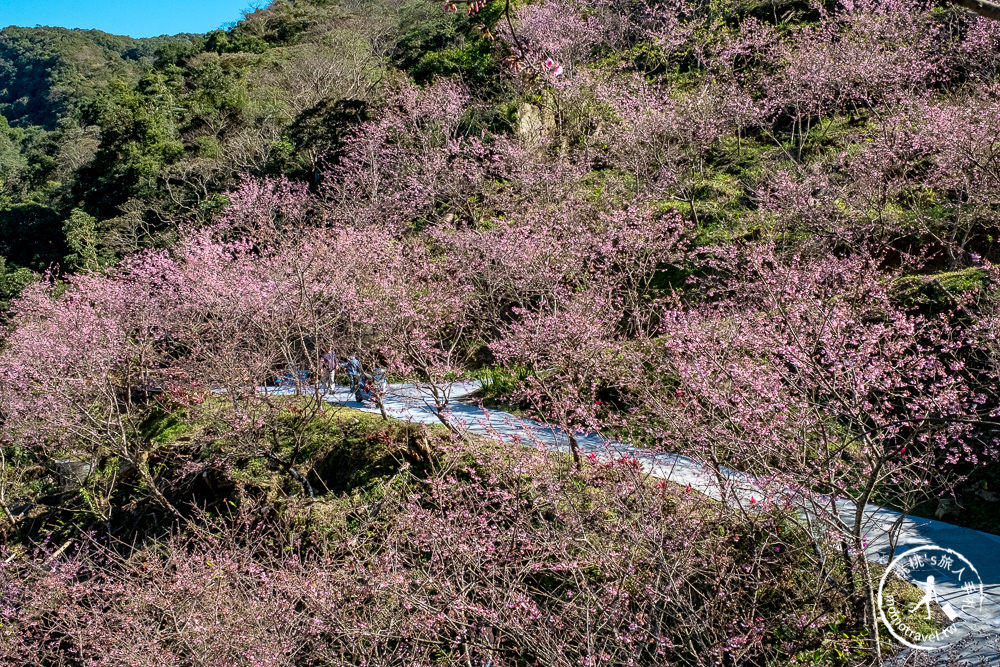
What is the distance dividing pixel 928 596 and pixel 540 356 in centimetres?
587

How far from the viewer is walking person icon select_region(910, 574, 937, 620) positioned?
625 centimetres

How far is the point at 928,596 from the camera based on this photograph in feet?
21.0

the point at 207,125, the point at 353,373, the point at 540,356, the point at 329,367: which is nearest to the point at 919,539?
the point at 540,356

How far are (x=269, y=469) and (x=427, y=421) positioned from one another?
279cm

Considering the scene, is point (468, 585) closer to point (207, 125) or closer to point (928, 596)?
point (928, 596)

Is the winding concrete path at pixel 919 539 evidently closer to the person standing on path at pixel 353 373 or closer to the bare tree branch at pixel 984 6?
the person standing on path at pixel 353 373

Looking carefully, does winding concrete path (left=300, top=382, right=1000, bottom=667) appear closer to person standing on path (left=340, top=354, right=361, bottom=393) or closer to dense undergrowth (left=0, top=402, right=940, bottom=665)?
dense undergrowth (left=0, top=402, right=940, bottom=665)

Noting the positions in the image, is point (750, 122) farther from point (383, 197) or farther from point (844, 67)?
point (383, 197)

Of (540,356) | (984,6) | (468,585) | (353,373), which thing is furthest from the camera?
(353,373)

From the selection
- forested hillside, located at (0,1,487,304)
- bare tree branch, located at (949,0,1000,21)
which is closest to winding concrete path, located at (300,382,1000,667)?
bare tree branch, located at (949,0,1000,21)

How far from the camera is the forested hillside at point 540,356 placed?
6.60 meters

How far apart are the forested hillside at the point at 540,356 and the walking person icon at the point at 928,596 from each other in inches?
5.0

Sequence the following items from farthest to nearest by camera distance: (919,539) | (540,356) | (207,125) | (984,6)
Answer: (207,125)
(540,356)
(919,539)
(984,6)

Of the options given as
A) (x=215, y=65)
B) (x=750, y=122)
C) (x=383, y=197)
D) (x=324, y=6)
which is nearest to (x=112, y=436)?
(x=383, y=197)
